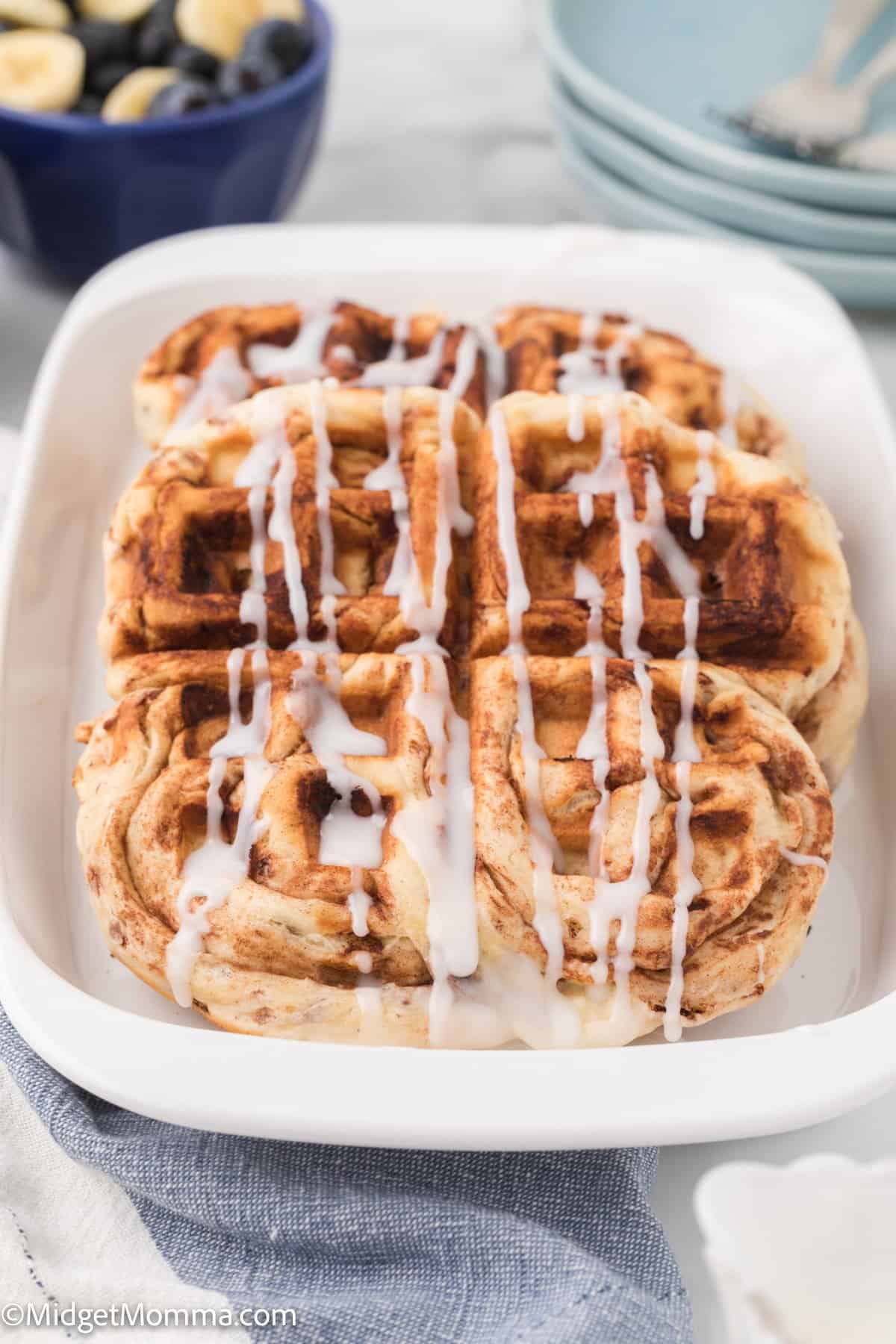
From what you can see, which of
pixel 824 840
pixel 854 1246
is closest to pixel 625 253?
pixel 824 840

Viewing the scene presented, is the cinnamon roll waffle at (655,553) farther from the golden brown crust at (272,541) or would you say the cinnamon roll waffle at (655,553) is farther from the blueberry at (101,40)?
the blueberry at (101,40)

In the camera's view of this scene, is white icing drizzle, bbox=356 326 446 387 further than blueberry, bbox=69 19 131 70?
No

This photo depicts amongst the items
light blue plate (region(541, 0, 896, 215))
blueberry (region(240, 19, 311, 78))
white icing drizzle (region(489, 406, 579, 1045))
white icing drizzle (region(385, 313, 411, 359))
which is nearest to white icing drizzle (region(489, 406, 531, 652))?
white icing drizzle (region(489, 406, 579, 1045))

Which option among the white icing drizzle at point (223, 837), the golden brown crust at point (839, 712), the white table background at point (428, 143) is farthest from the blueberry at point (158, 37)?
the golden brown crust at point (839, 712)

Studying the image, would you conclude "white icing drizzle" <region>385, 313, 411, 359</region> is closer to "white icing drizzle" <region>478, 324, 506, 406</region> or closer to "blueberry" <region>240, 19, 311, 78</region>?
"white icing drizzle" <region>478, 324, 506, 406</region>

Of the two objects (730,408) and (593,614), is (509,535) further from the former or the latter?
(730,408)

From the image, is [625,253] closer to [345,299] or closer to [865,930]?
[345,299]
